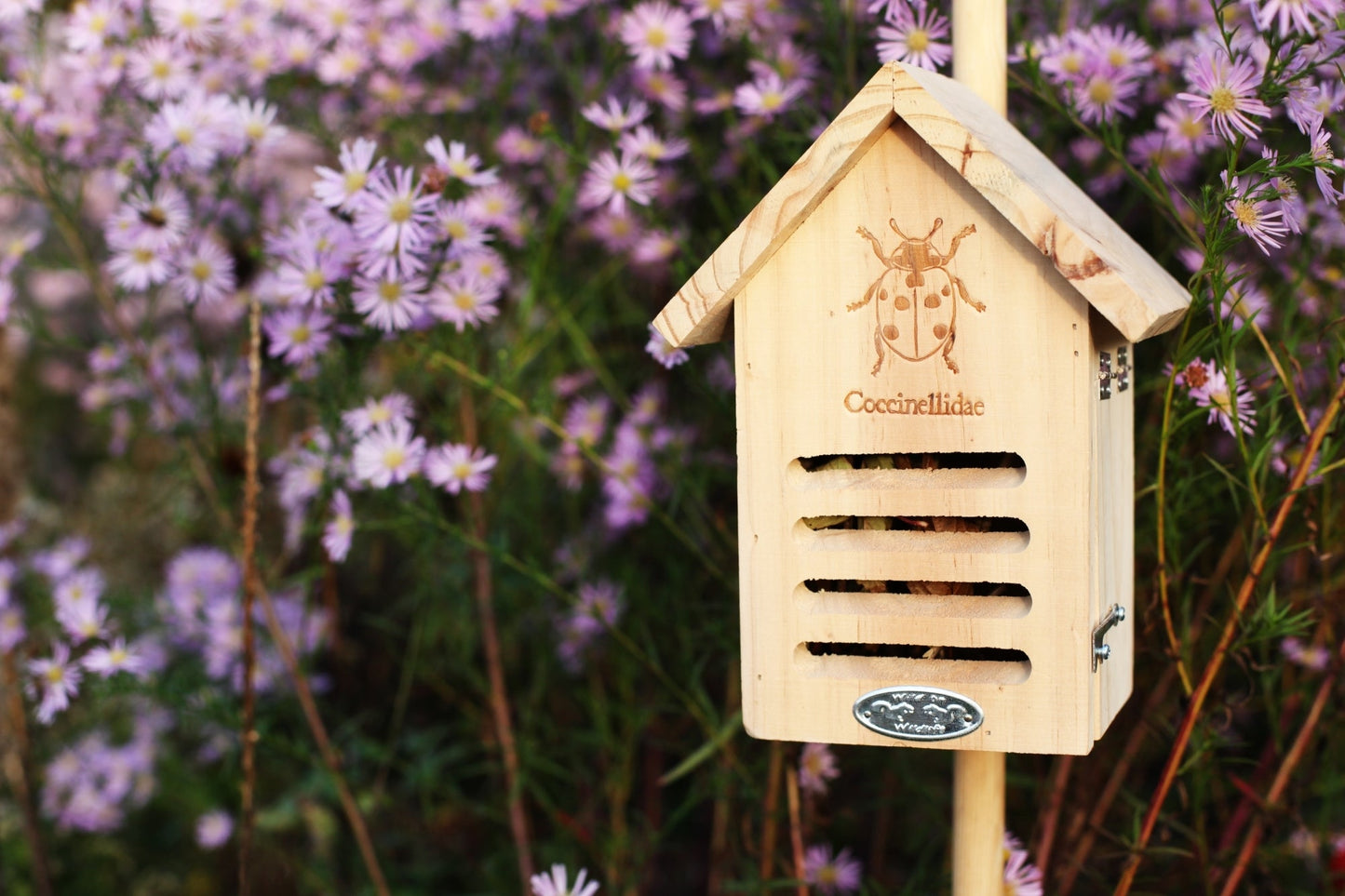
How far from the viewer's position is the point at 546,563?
77.8 inches

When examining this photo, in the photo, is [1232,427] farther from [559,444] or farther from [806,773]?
[559,444]

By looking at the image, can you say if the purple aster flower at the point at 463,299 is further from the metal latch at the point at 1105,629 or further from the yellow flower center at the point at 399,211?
the metal latch at the point at 1105,629

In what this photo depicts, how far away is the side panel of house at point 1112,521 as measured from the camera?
1074mm

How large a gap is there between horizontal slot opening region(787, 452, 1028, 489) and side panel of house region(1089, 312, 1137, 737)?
0.08 metres

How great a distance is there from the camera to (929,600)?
1110 millimetres

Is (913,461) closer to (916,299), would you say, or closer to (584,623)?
(916,299)

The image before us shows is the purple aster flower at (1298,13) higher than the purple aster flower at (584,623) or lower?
higher

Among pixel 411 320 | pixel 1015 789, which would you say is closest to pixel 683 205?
pixel 411 320

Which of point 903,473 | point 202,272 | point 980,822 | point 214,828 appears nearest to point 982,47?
point 903,473

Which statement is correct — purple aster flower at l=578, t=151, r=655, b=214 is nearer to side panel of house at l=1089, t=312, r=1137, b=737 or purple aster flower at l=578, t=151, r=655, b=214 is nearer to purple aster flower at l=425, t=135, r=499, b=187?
purple aster flower at l=425, t=135, r=499, b=187

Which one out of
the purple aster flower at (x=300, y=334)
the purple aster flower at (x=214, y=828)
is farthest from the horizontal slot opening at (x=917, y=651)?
the purple aster flower at (x=214, y=828)

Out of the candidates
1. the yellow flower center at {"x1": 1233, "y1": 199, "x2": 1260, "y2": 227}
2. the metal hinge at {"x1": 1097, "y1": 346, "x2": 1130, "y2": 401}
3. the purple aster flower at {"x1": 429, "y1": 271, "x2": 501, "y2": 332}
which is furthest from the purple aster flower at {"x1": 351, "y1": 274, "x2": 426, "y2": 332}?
the yellow flower center at {"x1": 1233, "y1": 199, "x2": 1260, "y2": 227}

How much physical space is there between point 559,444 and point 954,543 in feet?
3.52

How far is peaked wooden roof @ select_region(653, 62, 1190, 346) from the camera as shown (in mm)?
987
